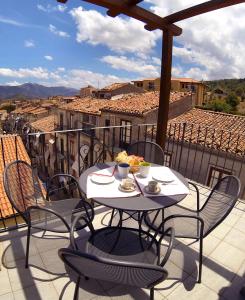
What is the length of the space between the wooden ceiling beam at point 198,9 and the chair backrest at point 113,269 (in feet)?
8.07

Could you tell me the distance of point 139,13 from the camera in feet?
8.09

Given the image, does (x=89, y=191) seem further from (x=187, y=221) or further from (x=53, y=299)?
(x=187, y=221)

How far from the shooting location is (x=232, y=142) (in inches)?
368

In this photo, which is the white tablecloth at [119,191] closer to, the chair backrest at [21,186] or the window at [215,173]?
the chair backrest at [21,186]

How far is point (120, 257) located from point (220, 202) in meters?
0.96

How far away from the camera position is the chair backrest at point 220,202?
5.57 ft

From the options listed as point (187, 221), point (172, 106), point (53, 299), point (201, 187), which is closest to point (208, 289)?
point (187, 221)

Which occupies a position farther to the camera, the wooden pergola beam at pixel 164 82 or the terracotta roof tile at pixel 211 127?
the terracotta roof tile at pixel 211 127

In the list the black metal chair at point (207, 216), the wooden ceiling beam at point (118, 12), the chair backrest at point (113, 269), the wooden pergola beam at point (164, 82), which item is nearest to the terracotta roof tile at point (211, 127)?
the wooden pergola beam at point (164, 82)

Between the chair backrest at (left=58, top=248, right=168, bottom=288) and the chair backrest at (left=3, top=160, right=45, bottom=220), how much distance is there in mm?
798

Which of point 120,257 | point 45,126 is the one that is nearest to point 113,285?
point 120,257

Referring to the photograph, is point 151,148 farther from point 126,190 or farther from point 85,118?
point 85,118

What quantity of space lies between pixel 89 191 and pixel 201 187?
93.7 inches

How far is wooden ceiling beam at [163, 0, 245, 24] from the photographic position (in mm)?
2181
